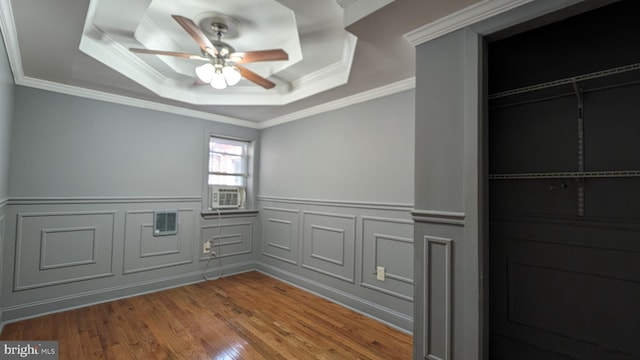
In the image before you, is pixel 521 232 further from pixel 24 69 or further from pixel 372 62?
pixel 24 69

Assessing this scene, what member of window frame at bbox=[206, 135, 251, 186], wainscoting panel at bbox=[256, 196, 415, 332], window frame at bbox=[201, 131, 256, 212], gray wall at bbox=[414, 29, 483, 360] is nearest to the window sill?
window frame at bbox=[201, 131, 256, 212]

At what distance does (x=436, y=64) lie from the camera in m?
1.83

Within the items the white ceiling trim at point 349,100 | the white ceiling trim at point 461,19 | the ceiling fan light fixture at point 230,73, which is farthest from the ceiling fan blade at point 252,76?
the white ceiling trim at point 461,19

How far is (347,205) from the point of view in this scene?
3.24 m

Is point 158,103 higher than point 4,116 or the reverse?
higher

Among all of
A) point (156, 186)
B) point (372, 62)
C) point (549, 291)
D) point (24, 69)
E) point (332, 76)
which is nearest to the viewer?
point (549, 291)

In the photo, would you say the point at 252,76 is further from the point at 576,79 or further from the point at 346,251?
the point at 576,79

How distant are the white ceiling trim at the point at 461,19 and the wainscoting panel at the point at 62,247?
11.6 feet

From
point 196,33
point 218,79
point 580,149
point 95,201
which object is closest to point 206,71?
point 218,79

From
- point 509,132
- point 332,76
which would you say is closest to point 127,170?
point 332,76

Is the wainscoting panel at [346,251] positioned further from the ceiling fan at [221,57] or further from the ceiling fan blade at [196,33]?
the ceiling fan blade at [196,33]

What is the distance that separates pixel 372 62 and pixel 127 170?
2.98 m

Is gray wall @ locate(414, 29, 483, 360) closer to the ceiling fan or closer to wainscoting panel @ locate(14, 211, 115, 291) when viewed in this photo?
the ceiling fan

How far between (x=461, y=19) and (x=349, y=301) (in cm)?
271
